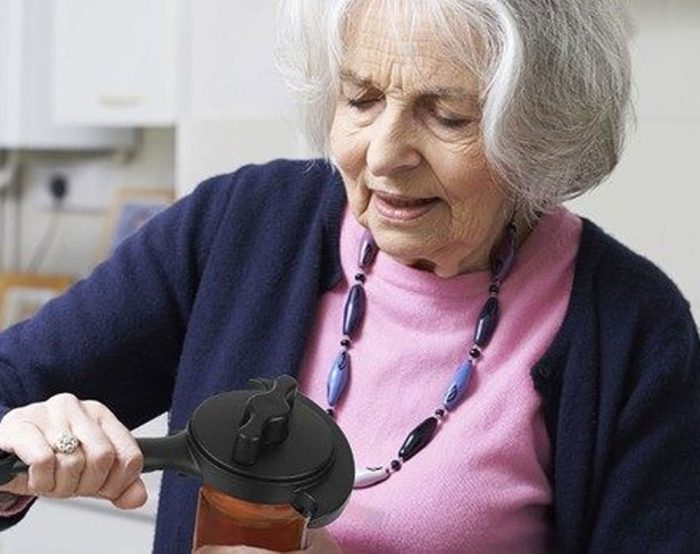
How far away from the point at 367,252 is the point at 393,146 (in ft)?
0.61

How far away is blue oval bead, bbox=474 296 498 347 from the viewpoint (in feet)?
3.58

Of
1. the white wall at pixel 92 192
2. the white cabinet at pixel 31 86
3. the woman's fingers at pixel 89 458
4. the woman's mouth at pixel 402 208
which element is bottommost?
the white wall at pixel 92 192

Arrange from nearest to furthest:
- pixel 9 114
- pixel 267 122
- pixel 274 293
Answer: pixel 274 293 → pixel 267 122 → pixel 9 114

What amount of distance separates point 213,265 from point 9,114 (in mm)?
1934

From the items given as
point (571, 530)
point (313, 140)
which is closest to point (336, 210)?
point (313, 140)

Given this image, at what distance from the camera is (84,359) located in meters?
1.10

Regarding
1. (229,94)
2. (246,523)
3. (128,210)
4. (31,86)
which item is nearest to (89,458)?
(246,523)

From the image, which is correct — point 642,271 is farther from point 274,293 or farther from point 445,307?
point 274,293

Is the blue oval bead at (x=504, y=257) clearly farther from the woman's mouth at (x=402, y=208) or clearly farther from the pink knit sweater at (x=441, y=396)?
the woman's mouth at (x=402, y=208)

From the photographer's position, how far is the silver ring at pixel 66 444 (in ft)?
2.58

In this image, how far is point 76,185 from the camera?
3.08 meters

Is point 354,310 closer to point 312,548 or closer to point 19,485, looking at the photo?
point 312,548

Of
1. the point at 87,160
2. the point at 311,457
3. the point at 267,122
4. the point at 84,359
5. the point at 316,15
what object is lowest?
the point at 87,160

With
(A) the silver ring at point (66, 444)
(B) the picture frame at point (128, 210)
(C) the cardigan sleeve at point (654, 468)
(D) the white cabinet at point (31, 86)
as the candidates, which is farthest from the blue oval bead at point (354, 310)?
(D) the white cabinet at point (31, 86)
